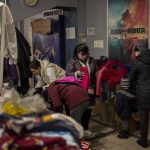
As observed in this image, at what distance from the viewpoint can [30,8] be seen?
18.5ft

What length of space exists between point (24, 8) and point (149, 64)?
306 centimetres

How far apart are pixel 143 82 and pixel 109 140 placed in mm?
927

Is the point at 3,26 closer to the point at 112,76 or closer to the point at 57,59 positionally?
the point at 112,76

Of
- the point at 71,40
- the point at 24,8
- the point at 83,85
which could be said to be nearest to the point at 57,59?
the point at 71,40

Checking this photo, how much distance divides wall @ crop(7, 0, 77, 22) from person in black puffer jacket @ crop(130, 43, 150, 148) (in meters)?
2.62

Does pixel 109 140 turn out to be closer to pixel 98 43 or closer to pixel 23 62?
pixel 23 62

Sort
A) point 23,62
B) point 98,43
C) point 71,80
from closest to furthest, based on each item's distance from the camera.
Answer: point 71,80, point 23,62, point 98,43

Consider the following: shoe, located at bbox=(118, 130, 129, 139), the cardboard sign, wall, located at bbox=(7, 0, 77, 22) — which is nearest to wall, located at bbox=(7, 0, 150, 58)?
wall, located at bbox=(7, 0, 77, 22)

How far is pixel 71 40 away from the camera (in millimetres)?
5598

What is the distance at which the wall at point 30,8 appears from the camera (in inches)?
218

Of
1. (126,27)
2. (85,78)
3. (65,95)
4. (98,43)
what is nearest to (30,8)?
(98,43)

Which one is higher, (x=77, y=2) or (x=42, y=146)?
(x=77, y=2)

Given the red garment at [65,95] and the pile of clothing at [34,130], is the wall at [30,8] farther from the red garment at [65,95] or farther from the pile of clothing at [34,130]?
the pile of clothing at [34,130]

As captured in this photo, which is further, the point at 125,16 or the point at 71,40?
the point at 71,40
